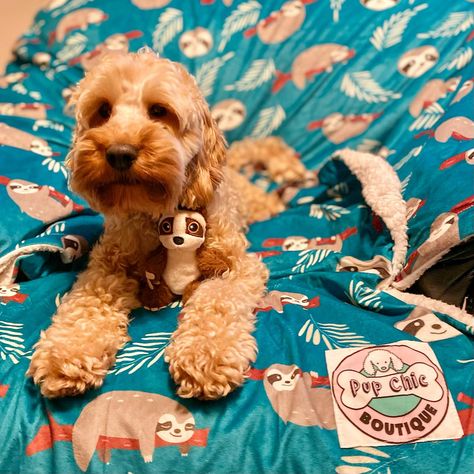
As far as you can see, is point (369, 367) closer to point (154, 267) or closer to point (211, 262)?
point (211, 262)

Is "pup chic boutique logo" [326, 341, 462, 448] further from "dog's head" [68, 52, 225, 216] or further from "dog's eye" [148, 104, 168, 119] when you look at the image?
"dog's eye" [148, 104, 168, 119]

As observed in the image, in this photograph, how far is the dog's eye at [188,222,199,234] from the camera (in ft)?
4.64

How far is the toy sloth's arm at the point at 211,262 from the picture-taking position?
152cm

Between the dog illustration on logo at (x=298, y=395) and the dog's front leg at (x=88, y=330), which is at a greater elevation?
the dog's front leg at (x=88, y=330)

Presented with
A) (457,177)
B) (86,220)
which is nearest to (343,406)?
(457,177)

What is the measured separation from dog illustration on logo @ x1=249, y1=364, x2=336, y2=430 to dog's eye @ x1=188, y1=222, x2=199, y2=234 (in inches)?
16.3

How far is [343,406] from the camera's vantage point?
1.17 meters

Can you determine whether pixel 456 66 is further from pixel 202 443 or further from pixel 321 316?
pixel 202 443

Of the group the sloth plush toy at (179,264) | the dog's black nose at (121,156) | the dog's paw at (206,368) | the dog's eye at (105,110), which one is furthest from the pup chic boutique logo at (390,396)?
the dog's eye at (105,110)

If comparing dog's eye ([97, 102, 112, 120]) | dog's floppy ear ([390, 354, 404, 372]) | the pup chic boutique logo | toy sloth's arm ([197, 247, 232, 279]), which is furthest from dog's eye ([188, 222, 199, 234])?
dog's floppy ear ([390, 354, 404, 372])

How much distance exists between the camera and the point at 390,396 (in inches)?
46.4

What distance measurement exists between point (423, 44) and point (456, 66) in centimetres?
21

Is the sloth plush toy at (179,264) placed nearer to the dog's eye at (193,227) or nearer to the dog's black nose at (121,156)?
the dog's eye at (193,227)

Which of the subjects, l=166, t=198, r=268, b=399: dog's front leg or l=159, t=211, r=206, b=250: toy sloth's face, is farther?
l=159, t=211, r=206, b=250: toy sloth's face
